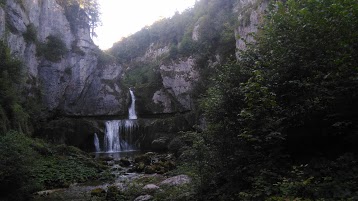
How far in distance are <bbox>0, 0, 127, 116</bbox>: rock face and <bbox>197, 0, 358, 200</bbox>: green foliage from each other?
23.9 meters

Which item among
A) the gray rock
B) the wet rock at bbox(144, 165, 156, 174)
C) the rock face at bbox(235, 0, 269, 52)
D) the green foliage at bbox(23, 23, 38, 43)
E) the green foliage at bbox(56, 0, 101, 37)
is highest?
the green foliage at bbox(56, 0, 101, 37)

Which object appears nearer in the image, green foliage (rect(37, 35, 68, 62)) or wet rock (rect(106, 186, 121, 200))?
wet rock (rect(106, 186, 121, 200))

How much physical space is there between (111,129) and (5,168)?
19089mm

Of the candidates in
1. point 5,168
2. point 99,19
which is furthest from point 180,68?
point 5,168

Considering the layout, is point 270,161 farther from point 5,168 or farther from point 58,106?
point 58,106

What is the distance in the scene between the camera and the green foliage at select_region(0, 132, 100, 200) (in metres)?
9.32

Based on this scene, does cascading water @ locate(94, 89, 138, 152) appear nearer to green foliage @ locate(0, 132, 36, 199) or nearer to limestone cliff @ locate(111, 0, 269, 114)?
limestone cliff @ locate(111, 0, 269, 114)

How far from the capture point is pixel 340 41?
→ 548 cm

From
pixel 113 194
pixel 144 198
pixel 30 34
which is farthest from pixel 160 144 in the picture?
pixel 144 198

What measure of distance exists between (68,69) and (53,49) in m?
2.68

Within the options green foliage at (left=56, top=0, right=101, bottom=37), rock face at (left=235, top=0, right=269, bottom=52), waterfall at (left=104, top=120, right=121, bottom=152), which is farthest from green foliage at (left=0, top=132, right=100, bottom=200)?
green foliage at (left=56, top=0, right=101, bottom=37)

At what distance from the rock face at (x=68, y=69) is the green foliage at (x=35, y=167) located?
1261 cm

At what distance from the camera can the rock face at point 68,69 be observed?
89.4ft

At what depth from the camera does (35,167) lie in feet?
36.2
